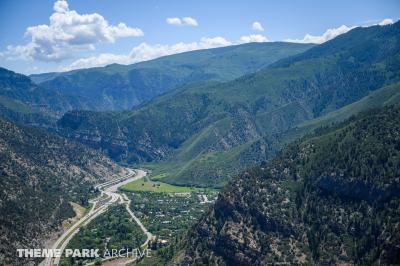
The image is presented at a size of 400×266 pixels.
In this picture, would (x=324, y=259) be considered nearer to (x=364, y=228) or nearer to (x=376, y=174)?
(x=364, y=228)

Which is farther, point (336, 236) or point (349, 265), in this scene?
point (336, 236)

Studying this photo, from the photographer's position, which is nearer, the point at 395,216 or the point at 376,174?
the point at 395,216

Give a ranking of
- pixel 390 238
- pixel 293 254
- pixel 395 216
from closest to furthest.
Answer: pixel 390 238 → pixel 395 216 → pixel 293 254

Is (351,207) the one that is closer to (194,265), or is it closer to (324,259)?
(324,259)

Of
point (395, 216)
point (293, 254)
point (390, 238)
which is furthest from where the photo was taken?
point (293, 254)

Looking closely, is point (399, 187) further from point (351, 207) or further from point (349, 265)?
point (349, 265)

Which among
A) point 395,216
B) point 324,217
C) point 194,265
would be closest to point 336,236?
point 324,217

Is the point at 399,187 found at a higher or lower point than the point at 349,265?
higher

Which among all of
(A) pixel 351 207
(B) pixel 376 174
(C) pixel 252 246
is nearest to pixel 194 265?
(C) pixel 252 246

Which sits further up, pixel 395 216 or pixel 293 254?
pixel 395 216

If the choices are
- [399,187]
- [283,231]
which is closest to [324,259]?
[283,231]
